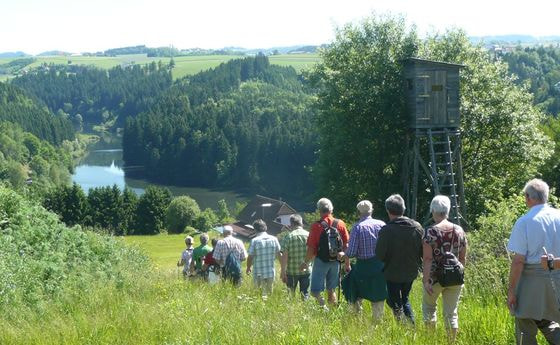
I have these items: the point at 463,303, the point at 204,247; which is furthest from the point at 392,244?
the point at 204,247

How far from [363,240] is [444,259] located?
1.47m

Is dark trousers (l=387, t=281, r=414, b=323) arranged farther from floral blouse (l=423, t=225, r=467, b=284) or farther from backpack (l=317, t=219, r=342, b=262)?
backpack (l=317, t=219, r=342, b=262)

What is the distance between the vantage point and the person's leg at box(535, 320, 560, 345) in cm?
591

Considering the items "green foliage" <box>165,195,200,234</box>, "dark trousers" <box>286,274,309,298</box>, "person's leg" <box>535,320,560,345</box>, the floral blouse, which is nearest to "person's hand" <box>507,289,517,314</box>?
"person's leg" <box>535,320,560,345</box>

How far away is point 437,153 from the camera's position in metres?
24.2

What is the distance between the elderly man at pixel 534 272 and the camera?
580cm

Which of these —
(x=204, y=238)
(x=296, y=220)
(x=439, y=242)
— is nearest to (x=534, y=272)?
(x=439, y=242)

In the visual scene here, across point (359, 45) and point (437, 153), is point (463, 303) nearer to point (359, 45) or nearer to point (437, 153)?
point (437, 153)

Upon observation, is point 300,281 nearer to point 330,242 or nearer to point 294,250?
point 294,250

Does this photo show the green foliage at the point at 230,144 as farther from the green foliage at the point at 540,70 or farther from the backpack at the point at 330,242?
the backpack at the point at 330,242

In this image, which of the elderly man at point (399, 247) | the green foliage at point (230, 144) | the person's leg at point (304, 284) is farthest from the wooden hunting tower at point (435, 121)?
the green foliage at point (230, 144)

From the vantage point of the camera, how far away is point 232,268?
37.4 feet

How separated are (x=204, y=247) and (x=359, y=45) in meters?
15.0

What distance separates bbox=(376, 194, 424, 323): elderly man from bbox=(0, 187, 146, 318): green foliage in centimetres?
402
